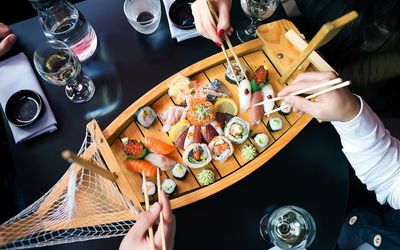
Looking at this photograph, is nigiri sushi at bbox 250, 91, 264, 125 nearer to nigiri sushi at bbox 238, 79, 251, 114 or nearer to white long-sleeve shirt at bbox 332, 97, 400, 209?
nigiri sushi at bbox 238, 79, 251, 114

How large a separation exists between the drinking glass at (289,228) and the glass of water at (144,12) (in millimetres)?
1077

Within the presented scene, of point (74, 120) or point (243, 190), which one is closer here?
point (243, 190)

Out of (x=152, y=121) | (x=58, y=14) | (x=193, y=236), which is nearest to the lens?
(x=193, y=236)

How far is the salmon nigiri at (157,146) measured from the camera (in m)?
1.72

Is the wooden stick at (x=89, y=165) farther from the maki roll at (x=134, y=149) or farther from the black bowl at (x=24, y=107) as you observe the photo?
the black bowl at (x=24, y=107)

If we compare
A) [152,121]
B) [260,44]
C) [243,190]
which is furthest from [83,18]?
[243,190]

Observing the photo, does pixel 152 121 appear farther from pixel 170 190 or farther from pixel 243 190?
pixel 243 190

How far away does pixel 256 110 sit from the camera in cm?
176

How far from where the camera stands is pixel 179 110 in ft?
5.89

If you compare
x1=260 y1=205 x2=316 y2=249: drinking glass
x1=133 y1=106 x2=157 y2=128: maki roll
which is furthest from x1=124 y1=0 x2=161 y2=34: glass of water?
x1=260 y1=205 x2=316 y2=249: drinking glass

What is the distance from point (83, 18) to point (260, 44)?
0.89m

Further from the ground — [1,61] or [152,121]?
[1,61]

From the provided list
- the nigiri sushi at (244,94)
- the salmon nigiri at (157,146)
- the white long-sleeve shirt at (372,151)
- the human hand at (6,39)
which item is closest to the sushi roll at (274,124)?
the nigiri sushi at (244,94)

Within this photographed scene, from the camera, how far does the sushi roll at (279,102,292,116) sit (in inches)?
68.6
